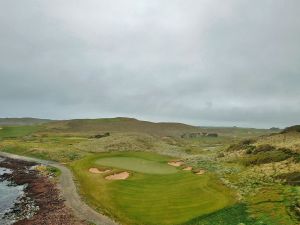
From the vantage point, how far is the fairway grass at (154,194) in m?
38.8

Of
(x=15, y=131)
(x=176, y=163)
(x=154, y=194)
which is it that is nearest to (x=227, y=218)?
(x=154, y=194)

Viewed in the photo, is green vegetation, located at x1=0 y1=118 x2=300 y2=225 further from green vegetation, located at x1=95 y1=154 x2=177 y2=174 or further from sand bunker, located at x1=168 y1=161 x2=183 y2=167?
sand bunker, located at x1=168 y1=161 x2=183 y2=167

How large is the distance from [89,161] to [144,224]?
3458 cm

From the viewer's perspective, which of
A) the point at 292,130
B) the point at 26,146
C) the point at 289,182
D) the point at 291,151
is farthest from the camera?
the point at 26,146

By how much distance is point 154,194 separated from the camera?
4584cm

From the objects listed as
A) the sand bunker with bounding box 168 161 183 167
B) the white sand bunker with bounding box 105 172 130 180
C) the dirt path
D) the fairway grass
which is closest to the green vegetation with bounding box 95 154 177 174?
the fairway grass

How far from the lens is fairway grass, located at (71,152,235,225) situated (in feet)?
127

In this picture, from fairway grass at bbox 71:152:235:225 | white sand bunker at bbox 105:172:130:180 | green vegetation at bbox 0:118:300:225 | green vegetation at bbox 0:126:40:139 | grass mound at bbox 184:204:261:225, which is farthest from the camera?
green vegetation at bbox 0:126:40:139

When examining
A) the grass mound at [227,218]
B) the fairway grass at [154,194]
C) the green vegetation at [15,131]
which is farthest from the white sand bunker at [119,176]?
the green vegetation at [15,131]

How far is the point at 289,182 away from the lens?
48.0 meters

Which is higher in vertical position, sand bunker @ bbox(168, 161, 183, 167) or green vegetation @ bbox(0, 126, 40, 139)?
green vegetation @ bbox(0, 126, 40, 139)

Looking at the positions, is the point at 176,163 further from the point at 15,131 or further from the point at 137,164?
the point at 15,131

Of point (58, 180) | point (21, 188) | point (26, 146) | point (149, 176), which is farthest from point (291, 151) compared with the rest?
point (26, 146)

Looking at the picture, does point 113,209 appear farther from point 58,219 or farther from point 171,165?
point 171,165
